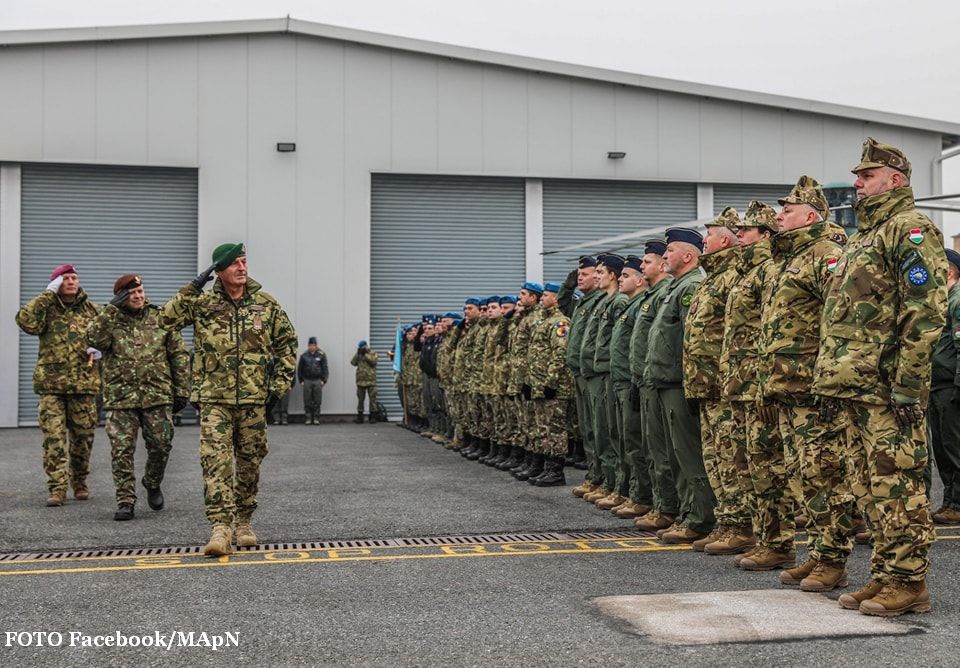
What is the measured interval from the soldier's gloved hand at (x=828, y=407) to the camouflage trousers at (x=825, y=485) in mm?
245

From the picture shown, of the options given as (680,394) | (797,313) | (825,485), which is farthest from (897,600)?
(680,394)

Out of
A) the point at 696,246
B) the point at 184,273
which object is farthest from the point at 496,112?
the point at 696,246

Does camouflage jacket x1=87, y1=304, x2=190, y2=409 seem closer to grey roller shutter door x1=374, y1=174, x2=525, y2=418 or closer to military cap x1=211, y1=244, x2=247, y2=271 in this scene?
military cap x1=211, y1=244, x2=247, y2=271

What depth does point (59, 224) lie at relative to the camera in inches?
832

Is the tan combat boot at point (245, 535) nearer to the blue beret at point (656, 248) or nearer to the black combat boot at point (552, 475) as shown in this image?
the blue beret at point (656, 248)

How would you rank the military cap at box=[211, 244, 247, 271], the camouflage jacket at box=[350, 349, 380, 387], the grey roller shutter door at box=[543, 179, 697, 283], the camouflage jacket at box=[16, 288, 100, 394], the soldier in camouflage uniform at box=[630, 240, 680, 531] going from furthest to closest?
the grey roller shutter door at box=[543, 179, 697, 283]
the camouflage jacket at box=[350, 349, 380, 387]
the camouflage jacket at box=[16, 288, 100, 394]
the soldier in camouflage uniform at box=[630, 240, 680, 531]
the military cap at box=[211, 244, 247, 271]

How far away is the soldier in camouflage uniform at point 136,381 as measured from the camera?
846 centimetres

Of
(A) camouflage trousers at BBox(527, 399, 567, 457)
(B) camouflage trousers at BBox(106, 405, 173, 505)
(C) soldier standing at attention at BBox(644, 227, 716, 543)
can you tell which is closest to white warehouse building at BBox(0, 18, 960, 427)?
(A) camouflage trousers at BBox(527, 399, 567, 457)

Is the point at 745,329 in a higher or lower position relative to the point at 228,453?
higher

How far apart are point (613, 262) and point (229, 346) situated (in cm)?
366

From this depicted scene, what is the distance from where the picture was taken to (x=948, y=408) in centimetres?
834

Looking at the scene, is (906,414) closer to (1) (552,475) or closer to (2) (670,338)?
(2) (670,338)

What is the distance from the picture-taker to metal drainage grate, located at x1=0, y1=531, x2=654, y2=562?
676 centimetres

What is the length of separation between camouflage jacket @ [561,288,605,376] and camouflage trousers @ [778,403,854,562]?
155 inches
